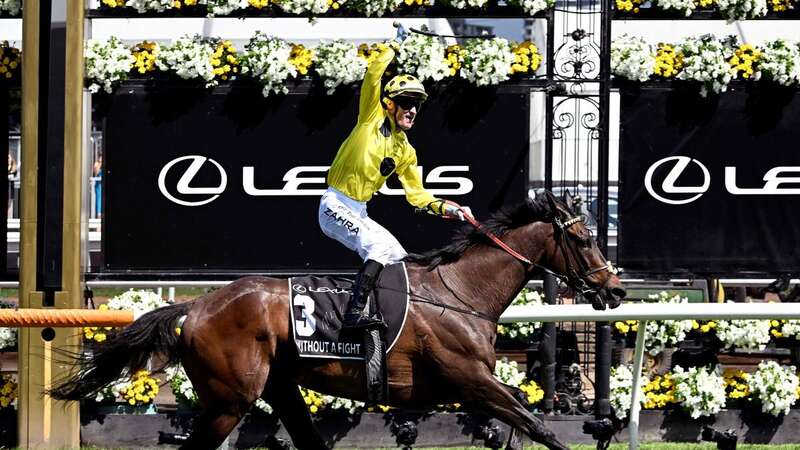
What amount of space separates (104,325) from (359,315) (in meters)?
1.48

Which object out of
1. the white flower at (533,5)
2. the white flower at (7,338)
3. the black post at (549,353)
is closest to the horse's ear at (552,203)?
the black post at (549,353)

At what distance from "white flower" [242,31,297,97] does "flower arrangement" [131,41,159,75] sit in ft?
1.75

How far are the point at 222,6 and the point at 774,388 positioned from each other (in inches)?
153

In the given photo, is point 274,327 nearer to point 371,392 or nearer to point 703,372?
point 371,392

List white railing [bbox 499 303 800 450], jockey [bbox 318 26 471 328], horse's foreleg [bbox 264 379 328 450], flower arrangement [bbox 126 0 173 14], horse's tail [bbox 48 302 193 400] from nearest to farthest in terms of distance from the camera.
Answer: horse's tail [bbox 48 302 193 400] < jockey [bbox 318 26 471 328] < horse's foreleg [bbox 264 379 328 450] < white railing [bbox 499 303 800 450] < flower arrangement [bbox 126 0 173 14]

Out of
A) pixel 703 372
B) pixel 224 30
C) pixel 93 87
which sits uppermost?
pixel 224 30

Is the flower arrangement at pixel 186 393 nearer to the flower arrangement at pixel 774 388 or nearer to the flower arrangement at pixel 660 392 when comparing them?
the flower arrangement at pixel 660 392

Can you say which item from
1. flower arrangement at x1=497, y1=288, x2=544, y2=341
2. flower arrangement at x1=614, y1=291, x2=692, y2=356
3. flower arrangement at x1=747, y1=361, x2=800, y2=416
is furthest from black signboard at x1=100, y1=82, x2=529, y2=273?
flower arrangement at x1=747, y1=361, x2=800, y2=416

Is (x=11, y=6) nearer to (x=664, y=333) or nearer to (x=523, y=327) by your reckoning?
(x=523, y=327)

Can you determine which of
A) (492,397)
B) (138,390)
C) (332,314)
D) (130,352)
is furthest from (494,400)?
(138,390)

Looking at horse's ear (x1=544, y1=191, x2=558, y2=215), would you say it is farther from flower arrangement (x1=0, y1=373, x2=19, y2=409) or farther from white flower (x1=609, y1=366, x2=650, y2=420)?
flower arrangement (x1=0, y1=373, x2=19, y2=409)

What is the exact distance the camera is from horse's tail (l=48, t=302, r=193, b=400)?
6.09 metres

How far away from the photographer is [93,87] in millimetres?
7625

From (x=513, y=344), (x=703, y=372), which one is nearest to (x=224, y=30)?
(x=513, y=344)
